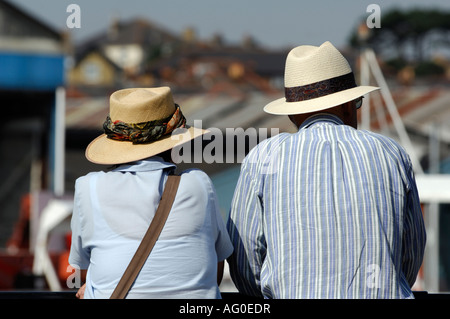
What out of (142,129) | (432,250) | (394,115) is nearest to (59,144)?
(394,115)

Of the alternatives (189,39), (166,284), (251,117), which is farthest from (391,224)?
(189,39)

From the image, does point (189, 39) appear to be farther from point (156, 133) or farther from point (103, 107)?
point (156, 133)

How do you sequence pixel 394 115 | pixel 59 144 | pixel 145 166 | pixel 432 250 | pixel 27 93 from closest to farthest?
1. pixel 145 166
2. pixel 432 250
3. pixel 394 115
4. pixel 59 144
5. pixel 27 93

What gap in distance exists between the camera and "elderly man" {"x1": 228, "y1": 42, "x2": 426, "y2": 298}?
2141 millimetres

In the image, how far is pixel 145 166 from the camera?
7.47 feet

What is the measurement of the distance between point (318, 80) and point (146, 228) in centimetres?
72

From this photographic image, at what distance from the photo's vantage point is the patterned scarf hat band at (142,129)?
7.64 feet

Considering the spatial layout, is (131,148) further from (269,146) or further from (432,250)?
(432,250)

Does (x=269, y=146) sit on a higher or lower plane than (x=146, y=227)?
higher

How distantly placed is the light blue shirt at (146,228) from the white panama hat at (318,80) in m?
0.43

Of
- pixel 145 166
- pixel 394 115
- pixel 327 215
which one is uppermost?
pixel 145 166

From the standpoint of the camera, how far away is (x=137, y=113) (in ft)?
7.68

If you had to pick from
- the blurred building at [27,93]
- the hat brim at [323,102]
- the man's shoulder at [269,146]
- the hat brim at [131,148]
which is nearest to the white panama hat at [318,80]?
the hat brim at [323,102]

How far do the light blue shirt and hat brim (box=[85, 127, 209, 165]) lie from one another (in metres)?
0.05
